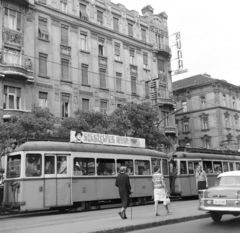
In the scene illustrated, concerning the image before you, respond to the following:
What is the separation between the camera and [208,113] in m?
52.2

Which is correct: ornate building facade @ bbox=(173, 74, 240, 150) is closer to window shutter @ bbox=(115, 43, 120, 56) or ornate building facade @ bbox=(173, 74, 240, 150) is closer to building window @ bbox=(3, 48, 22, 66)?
window shutter @ bbox=(115, 43, 120, 56)

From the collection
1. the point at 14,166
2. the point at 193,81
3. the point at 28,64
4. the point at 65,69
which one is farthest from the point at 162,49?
the point at 14,166

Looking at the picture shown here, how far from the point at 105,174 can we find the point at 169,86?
28.5m

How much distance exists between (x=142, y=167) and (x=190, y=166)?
4800 mm

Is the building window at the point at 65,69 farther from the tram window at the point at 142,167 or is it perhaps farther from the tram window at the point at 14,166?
the tram window at the point at 14,166

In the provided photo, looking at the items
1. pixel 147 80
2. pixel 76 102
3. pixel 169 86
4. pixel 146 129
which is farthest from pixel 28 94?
pixel 169 86

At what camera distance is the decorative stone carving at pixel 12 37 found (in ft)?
91.8

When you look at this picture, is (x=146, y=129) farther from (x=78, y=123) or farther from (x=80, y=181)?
(x=80, y=181)

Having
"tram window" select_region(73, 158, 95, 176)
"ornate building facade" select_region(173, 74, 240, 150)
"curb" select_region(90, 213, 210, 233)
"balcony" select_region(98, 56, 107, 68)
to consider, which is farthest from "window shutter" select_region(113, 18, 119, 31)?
"curb" select_region(90, 213, 210, 233)

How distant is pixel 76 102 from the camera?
32094 mm

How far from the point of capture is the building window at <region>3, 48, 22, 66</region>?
27.6m

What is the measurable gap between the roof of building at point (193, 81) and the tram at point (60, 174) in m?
40.0

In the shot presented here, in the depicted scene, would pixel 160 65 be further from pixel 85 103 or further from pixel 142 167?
pixel 142 167

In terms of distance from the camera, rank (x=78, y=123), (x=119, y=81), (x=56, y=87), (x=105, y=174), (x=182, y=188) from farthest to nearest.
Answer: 1. (x=119, y=81)
2. (x=56, y=87)
3. (x=78, y=123)
4. (x=182, y=188)
5. (x=105, y=174)
